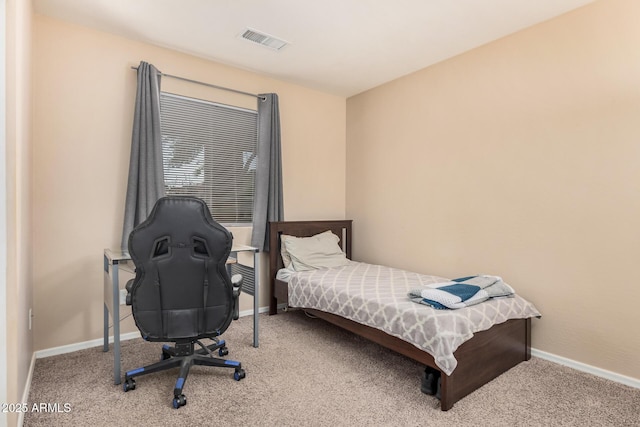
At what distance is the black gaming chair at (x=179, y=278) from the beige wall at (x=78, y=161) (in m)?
1.01

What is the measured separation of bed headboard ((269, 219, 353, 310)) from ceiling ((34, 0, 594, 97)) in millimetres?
1636

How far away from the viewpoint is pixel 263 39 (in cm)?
295

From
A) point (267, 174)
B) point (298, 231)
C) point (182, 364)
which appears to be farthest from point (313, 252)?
point (182, 364)

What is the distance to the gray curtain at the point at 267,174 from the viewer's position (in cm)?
360

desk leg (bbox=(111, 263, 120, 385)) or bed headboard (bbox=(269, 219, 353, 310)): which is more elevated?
bed headboard (bbox=(269, 219, 353, 310))

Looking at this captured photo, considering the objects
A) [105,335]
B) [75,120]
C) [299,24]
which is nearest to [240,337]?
[105,335]

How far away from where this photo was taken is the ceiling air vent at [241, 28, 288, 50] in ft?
9.31

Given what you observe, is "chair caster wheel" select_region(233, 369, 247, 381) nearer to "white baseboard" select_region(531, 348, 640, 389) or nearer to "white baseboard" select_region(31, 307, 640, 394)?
"white baseboard" select_region(31, 307, 640, 394)

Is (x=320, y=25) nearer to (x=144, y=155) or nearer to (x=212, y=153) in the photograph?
(x=212, y=153)

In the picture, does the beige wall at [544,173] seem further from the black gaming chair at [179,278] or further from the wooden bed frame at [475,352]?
the black gaming chair at [179,278]

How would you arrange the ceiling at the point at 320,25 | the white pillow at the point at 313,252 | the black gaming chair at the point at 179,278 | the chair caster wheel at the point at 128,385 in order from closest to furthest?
the black gaming chair at the point at 179,278 < the chair caster wheel at the point at 128,385 < the ceiling at the point at 320,25 < the white pillow at the point at 313,252

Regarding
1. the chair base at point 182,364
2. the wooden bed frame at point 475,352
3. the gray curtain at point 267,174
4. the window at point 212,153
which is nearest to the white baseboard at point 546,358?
the wooden bed frame at point 475,352

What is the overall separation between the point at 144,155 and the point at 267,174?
1.17m

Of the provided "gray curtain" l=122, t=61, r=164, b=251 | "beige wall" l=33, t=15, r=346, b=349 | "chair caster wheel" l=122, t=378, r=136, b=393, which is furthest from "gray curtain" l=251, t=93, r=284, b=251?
A: "chair caster wheel" l=122, t=378, r=136, b=393
